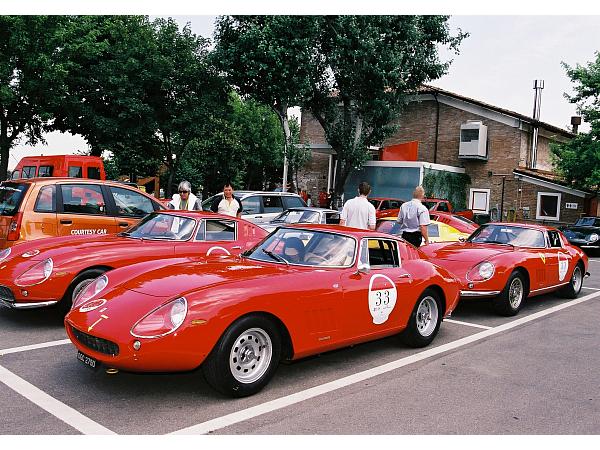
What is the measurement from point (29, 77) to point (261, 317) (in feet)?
72.5

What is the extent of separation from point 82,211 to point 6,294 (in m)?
2.53

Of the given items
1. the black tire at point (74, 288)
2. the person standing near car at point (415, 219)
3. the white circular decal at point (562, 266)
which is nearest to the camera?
the black tire at point (74, 288)

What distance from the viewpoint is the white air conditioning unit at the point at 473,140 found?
98.4 feet

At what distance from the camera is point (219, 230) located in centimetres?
770

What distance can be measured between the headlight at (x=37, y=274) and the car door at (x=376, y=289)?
3.33 meters

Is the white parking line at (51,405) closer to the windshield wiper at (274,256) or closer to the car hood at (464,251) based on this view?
the windshield wiper at (274,256)

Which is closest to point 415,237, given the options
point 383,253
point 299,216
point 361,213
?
point 361,213

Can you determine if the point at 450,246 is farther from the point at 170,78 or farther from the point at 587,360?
the point at 170,78

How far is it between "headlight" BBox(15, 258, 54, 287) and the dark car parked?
18.9 meters

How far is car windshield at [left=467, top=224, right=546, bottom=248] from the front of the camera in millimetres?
9266

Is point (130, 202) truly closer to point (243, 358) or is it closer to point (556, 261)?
point (243, 358)

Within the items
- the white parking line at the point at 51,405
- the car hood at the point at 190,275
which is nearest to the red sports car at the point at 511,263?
the car hood at the point at 190,275

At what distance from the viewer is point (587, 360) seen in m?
6.01

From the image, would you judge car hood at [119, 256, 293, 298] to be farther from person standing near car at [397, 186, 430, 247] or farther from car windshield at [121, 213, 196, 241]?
person standing near car at [397, 186, 430, 247]
